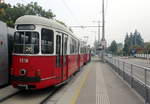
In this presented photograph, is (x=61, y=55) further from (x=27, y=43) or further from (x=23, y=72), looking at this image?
(x=23, y=72)

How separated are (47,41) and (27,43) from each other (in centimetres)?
85

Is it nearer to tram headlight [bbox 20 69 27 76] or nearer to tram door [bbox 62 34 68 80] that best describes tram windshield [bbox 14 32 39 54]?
tram headlight [bbox 20 69 27 76]

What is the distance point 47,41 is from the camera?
931 cm

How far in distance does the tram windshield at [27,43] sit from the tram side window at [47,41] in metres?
0.28

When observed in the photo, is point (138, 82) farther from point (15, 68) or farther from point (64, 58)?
point (15, 68)

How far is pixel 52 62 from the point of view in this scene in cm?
947

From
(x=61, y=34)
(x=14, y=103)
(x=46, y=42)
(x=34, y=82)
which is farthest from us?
(x=61, y=34)

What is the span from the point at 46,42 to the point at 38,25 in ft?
2.46

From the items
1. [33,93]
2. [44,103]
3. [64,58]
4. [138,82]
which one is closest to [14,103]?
[44,103]

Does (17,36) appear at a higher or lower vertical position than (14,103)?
higher

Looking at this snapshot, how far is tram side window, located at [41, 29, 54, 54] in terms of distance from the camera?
9.09m

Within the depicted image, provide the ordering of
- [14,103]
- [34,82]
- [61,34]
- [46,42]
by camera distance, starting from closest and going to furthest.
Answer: [14,103] → [34,82] → [46,42] → [61,34]

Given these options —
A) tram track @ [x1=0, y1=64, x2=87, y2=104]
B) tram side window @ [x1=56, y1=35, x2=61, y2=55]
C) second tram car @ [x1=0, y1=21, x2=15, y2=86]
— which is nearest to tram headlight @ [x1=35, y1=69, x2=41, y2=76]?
tram track @ [x1=0, y1=64, x2=87, y2=104]

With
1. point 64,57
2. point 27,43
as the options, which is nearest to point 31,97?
A: point 27,43
